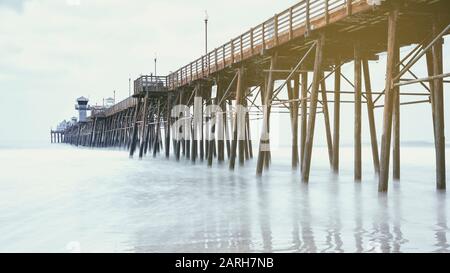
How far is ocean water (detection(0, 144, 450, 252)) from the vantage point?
7.40m

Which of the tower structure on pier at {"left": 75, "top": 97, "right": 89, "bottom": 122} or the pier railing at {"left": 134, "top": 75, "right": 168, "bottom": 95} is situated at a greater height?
the tower structure on pier at {"left": 75, "top": 97, "right": 89, "bottom": 122}

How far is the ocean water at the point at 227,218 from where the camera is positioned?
7398mm

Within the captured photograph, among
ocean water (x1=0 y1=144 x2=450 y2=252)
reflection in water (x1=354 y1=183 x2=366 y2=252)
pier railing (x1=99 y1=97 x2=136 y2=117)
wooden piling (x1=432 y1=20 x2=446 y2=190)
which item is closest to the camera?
reflection in water (x1=354 y1=183 x2=366 y2=252)

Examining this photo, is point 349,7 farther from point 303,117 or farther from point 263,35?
point 303,117

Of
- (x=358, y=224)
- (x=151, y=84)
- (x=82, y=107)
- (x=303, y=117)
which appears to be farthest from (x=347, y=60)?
(x=82, y=107)

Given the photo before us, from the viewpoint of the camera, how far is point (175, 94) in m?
31.6

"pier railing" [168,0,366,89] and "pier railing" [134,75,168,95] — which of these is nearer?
"pier railing" [168,0,366,89]

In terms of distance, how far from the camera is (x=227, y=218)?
32.4ft

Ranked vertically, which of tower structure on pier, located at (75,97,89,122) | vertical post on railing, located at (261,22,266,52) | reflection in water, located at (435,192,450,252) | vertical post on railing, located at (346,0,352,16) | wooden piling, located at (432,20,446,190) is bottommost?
reflection in water, located at (435,192,450,252)

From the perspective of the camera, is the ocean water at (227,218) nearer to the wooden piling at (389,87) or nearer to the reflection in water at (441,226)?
the reflection in water at (441,226)

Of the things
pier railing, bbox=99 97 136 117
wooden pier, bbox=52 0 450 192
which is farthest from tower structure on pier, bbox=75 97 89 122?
wooden pier, bbox=52 0 450 192

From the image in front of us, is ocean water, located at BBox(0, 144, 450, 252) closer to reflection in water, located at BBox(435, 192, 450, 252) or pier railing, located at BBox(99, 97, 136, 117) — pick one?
reflection in water, located at BBox(435, 192, 450, 252)

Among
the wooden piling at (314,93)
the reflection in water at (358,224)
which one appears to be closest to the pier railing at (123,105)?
the wooden piling at (314,93)
